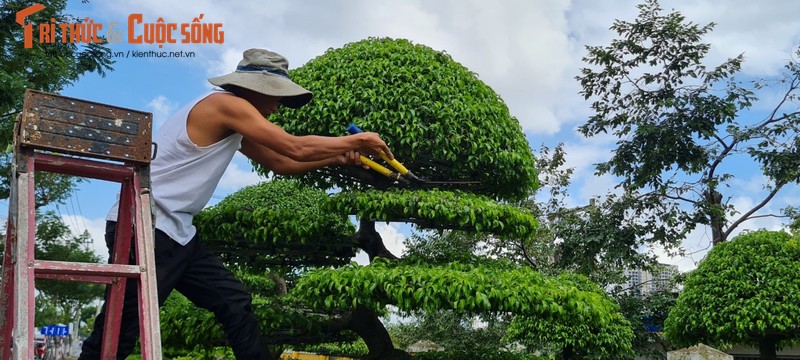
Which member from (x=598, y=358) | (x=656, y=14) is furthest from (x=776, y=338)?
(x=656, y=14)

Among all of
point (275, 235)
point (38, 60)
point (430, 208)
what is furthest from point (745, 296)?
point (38, 60)

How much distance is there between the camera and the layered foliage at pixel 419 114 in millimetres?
4582

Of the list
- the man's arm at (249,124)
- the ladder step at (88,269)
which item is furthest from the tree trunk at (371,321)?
the ladder step at (88,269)

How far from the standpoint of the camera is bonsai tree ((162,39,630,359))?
13.5ft

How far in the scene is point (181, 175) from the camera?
304cm

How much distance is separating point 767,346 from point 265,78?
8238 millimetres

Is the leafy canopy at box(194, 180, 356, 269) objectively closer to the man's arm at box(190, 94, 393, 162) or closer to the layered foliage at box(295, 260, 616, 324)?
the layered foliage at box(295, 260, 616, 324)

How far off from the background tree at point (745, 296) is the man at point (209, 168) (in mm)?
6580

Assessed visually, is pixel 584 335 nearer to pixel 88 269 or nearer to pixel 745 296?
pixel 745 296

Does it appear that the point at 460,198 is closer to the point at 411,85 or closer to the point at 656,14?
the point at 411,85

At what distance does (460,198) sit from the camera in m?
4.50

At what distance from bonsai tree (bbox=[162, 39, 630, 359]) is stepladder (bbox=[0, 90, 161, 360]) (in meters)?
1.63

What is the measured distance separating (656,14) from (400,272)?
909 centimetres

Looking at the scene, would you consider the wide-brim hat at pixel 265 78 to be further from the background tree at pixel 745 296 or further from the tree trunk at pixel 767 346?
the tree trunk at pixel 767 346
